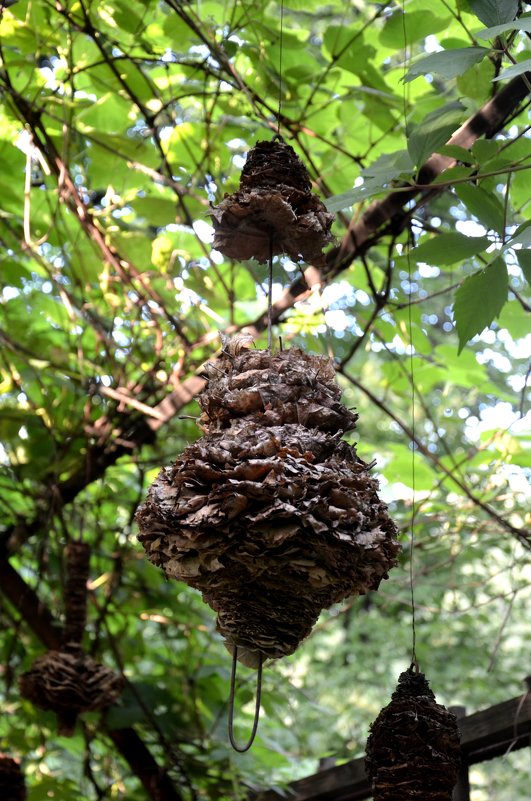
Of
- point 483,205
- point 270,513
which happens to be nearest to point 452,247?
point 483,205

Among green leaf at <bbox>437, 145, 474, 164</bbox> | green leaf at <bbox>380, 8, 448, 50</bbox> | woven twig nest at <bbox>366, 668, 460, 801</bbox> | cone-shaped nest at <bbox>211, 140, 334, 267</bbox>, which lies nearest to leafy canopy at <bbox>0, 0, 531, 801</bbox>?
green leaf at <bbox>380, 8, 448, 50</bbox>

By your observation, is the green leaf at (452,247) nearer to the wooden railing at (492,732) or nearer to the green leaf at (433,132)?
the green leaf at (433,132)

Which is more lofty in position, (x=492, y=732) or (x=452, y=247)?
(x=452, y=247)

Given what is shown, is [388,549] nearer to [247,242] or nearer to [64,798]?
[247,242]

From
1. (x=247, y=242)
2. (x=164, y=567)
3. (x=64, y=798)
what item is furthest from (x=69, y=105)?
(x=64, y=798)

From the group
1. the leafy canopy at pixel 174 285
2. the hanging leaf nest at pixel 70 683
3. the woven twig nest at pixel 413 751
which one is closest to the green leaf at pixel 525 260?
the leafy canopy at pixel 174 285

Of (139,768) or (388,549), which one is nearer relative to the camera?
(388,549)

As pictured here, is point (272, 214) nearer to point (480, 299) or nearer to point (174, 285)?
point (480, 299)
